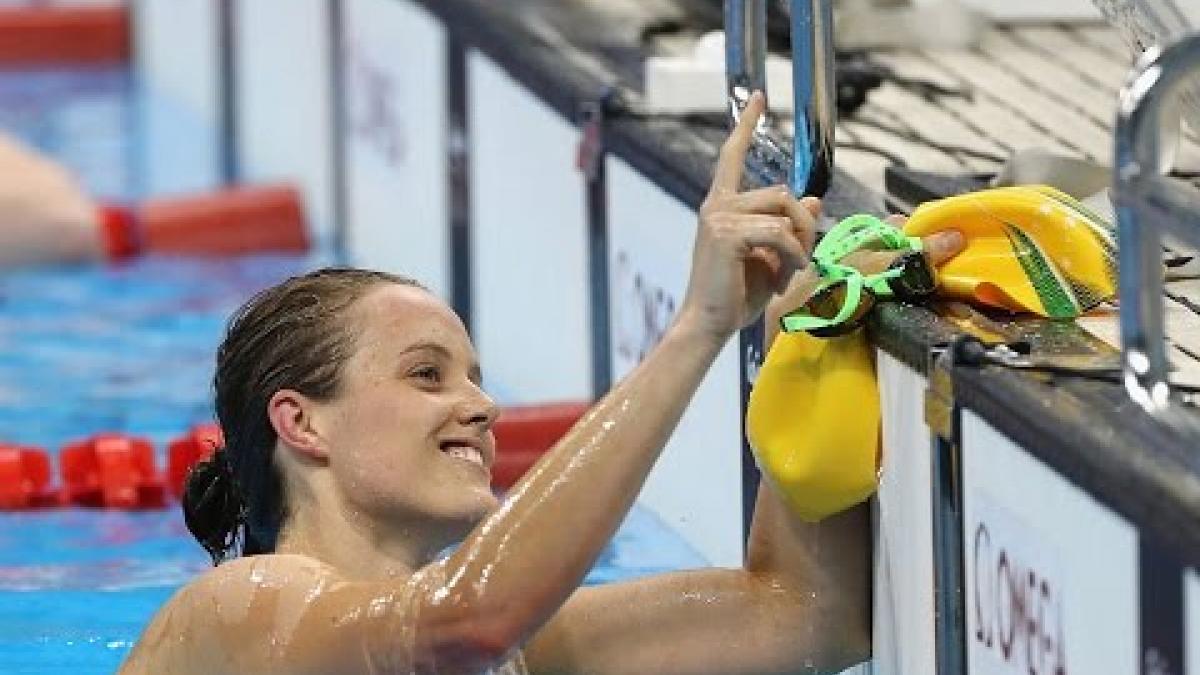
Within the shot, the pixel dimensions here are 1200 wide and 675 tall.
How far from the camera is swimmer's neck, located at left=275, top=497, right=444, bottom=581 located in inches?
121

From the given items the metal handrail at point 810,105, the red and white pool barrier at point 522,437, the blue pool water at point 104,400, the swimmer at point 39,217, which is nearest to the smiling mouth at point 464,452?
the metal handrail at point 810,105

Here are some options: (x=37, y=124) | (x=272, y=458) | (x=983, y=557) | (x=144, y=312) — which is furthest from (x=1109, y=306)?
(x=37, y=124)

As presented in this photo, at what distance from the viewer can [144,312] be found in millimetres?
6383

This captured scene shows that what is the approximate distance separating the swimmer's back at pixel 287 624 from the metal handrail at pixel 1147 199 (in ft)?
2.30

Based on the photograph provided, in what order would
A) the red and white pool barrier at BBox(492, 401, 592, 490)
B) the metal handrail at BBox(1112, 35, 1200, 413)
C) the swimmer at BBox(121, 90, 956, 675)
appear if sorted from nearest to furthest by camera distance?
the metal handrail at BBox(1112, 35, 1200, 413) < the swimmer at BBox(121, 90, 956, 675) < the red and white pool barrier at BBox(492, 401, 592, 490)

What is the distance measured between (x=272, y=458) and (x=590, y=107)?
1607 millimetres

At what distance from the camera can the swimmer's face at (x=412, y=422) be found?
3.00m

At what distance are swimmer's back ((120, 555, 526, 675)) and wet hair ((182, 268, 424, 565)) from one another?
0.50 ft

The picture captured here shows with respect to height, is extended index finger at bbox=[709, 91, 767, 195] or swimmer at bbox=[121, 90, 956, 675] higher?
extended index finger at bbox=[709, 91, 767, 195]

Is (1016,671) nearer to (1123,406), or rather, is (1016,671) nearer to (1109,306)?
(1123,406)

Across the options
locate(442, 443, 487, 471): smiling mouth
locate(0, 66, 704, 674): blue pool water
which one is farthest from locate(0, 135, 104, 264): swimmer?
locate(442, 443, 487, 471): smiling mouth

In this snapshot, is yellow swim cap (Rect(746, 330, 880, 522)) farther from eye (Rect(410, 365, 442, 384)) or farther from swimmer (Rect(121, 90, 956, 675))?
eye (Rect(410, 365, 442, 384))

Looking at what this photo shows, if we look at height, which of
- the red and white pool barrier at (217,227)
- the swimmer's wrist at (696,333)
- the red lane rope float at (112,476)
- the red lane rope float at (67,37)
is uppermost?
the swimmer's wrist at (696,333)

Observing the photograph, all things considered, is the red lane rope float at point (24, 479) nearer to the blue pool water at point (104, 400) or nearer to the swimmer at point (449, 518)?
the blue pool water at point (104, 400)
